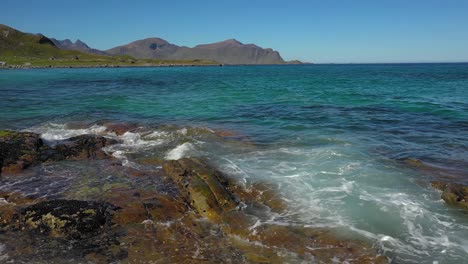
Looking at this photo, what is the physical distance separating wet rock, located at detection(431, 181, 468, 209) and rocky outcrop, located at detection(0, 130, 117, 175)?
57.9 feet

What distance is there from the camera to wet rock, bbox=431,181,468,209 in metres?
15.0

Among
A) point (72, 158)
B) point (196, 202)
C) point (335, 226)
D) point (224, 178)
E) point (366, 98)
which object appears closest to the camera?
point (335, 226)

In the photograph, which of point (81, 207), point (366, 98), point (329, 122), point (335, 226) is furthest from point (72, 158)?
point (366, 98)

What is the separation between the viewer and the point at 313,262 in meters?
10.8

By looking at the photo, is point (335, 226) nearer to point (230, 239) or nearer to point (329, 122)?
point (230, 239)

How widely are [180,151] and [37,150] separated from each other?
8.41m

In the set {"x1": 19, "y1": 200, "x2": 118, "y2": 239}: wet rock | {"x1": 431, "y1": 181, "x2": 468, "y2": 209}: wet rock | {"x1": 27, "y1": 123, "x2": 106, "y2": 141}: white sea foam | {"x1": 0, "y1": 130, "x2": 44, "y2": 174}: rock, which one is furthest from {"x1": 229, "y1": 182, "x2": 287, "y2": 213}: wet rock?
{"x1": 27, "y1": 123, "x2": 106, "y2": 141}: white sea foam

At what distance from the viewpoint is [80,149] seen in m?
22.1

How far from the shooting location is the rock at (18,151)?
744 inches

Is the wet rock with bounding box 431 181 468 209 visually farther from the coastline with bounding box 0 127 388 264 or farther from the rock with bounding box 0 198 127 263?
the rock with bounding box 0 198 127 263

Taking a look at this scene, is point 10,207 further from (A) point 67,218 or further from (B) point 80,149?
(B) point 80,149

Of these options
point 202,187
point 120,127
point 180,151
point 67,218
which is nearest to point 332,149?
point 180,151

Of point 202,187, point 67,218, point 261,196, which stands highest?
point 202,187

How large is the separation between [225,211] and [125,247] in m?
4.09
